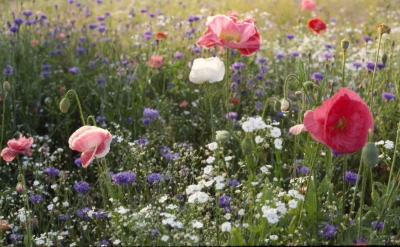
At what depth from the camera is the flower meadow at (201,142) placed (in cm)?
172

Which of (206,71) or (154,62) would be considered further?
(154,62)

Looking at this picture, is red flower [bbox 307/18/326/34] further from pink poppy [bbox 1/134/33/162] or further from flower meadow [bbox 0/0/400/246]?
pink poppy [bbox 1/134/33/162]

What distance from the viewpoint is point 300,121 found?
2023 millimetres

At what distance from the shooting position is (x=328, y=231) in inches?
69.0

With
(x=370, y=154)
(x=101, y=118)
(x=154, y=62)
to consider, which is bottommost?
(x=101, y=118)

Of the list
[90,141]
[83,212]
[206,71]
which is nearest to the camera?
[90,141]

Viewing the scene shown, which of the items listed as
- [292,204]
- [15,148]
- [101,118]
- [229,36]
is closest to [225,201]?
[292,204]

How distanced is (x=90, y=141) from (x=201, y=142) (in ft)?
4.33

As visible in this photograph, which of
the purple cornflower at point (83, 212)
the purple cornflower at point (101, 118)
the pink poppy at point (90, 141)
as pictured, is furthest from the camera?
the purple cornflower at point (101, 118)

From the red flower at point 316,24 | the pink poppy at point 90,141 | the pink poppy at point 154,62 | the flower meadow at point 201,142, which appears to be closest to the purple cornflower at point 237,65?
the flower meadow at point 201,142

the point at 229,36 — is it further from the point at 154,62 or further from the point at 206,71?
the point at 154,62

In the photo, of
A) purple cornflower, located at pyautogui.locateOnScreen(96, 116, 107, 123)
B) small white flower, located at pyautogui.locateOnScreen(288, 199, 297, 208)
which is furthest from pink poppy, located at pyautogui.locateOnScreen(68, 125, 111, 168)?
purple cornflower, located at pyautogui.locateOnScreen(96, 116, 107, 123)

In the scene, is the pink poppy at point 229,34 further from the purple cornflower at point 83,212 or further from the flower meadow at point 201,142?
the purple cornflower at point 83,212

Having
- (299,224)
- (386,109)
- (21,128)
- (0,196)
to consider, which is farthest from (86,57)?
(299,224)
